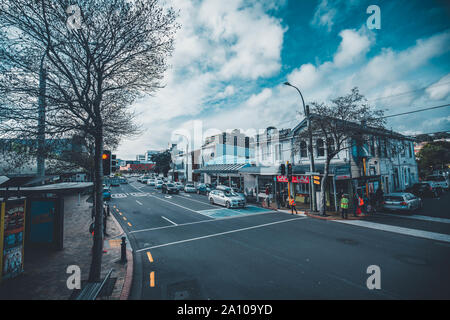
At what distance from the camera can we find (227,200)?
742 inches

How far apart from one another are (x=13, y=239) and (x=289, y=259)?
28.9 ft

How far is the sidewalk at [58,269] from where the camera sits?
5.38 meters

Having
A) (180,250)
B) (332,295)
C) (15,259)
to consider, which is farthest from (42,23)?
(332,295)

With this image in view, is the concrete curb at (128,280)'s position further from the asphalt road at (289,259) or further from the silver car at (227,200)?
the silver car at (227,200)

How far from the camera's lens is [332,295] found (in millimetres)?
5168

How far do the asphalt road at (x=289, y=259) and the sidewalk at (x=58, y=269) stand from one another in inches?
27.7

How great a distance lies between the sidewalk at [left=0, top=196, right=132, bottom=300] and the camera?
5383 millimetres

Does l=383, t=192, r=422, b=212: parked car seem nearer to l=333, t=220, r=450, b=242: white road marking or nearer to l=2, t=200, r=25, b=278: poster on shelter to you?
l=333, t=220, r=450, b=242: white road marking

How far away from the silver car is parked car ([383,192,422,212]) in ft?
36.0

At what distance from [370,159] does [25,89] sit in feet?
75.7
